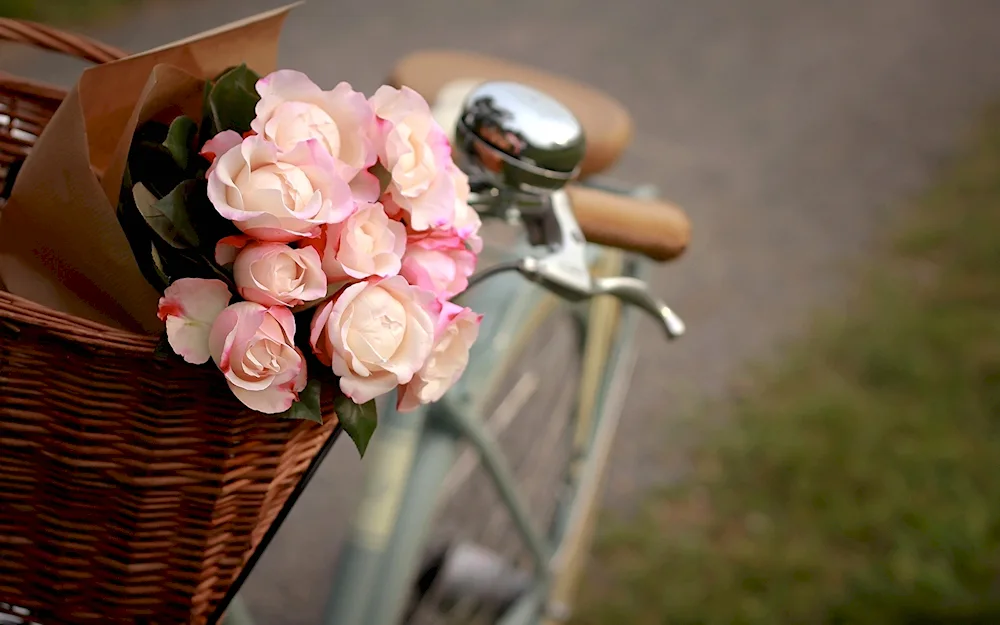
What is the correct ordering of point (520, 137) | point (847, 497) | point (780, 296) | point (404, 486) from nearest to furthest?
point (520, 137), point (404, 486), point (847, 497), point (780, 296)

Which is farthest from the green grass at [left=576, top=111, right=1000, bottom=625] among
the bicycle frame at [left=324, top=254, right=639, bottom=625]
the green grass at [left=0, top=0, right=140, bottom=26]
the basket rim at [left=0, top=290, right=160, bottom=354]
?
the green grass at [left=0, top=0, right=140, bottom=26]

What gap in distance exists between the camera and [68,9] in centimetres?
320

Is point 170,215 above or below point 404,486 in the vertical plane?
above

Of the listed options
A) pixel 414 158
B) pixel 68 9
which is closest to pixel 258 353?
pixel 414 158

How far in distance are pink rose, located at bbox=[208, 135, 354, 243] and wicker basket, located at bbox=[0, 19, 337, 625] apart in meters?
0.09

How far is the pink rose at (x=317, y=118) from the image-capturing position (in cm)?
53

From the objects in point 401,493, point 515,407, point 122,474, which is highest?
point 122,474

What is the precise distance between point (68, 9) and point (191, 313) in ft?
10.3

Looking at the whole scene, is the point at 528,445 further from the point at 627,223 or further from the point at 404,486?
the point at 627,223

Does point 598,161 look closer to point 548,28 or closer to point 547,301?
point 547,301

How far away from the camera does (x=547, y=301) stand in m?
1.30

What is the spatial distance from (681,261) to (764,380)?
2.02 ft

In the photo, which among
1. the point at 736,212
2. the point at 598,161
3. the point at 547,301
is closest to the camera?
the point at 547,301

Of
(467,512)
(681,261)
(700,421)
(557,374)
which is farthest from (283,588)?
(681,261)
